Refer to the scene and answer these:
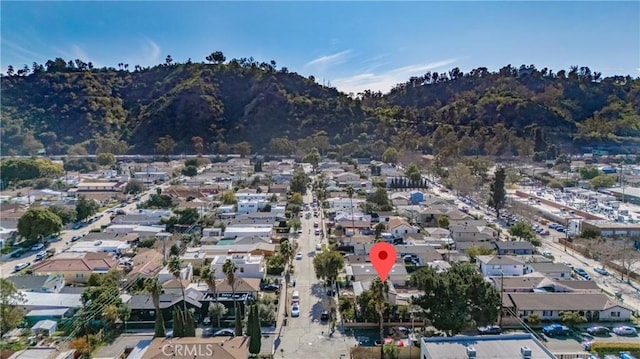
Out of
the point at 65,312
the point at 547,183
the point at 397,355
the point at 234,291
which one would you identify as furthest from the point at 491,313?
the point at 547,183

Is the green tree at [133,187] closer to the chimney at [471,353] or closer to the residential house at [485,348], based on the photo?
the residential house at [485,348]

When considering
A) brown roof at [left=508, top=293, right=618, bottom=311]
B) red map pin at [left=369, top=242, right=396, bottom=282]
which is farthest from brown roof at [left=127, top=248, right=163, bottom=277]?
brown roof at [left=508, top=293, right=618, bottom=311]

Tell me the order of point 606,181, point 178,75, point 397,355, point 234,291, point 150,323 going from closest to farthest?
point 397,355 → point 150,323 → point 234,291 → point 606,181 → point 178,75

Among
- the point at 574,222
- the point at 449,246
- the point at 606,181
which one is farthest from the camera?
the point at 606,181

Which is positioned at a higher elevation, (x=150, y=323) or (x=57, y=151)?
(x=57, y=151)

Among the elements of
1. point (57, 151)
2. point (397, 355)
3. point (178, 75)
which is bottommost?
point (397, 355)

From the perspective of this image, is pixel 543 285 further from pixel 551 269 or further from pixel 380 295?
pixel 380 295

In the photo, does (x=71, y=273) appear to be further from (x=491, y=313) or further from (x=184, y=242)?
(x=491, y=313)

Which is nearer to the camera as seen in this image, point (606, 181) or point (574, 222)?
point (574, 222)
